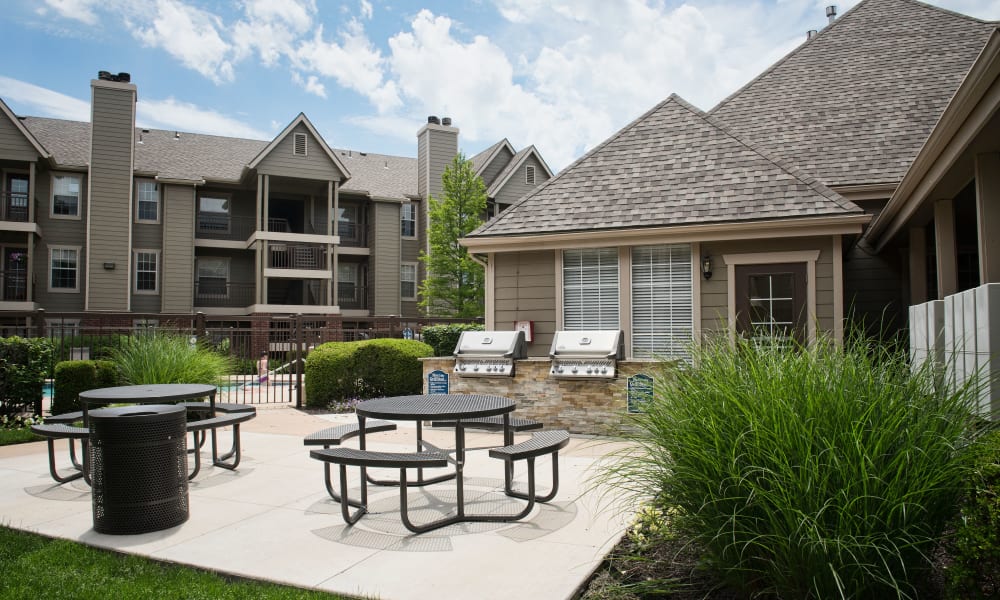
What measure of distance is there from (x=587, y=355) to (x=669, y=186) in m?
3.72

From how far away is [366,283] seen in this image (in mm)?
27391

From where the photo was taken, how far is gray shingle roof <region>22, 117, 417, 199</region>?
23.2 metres

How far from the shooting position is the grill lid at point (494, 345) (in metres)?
9.21

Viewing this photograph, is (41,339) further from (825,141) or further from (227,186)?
(227,186)

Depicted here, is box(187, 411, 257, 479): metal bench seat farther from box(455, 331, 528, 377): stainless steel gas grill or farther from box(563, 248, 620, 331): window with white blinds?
box(563, 248, 620, 331): window with white blinds

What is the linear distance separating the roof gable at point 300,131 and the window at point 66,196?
5939 millimetres

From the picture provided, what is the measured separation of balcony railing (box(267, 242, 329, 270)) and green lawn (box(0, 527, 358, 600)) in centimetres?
2101

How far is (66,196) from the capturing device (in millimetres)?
22531

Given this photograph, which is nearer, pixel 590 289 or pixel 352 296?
pixel 590 289

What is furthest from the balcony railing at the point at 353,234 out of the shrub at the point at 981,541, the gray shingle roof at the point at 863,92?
the shrub at the point at 981,541

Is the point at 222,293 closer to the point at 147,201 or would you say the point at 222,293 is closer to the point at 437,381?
the point at 147,201

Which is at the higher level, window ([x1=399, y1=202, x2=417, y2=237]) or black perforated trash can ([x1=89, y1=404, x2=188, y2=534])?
window ([x1=399, y1=202, x2=417, y2=237])

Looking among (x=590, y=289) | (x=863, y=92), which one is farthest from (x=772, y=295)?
(x=863, y=92)

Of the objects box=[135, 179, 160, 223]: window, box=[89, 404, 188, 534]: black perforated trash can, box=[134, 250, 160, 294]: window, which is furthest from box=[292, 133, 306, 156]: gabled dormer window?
box=[89, 404, 188, 534]: black perforated trash can
